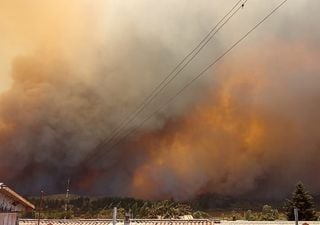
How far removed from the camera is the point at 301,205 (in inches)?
3497

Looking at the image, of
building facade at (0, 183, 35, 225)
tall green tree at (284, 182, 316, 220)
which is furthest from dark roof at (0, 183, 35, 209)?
tall green tree at (284, 182, 316, 220)

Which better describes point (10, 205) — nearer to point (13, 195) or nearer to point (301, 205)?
point (13, 195)

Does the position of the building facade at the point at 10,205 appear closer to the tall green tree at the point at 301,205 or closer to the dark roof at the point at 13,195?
the dark roof at the point at 13,195

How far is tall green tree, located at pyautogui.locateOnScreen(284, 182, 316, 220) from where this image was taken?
285 feet

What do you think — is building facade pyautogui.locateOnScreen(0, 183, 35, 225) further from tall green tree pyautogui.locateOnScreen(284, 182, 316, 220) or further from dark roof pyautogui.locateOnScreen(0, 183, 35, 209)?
tall green tree pyautogui.locateOnScreen(284, 182, 316, 220)

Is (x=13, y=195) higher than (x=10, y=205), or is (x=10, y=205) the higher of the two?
(x=13, y=195)

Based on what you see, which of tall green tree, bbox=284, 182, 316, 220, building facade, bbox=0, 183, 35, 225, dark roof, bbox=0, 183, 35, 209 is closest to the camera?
dark roof, bbox=0, 183, 35, 209

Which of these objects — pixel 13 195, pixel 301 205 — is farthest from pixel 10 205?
pixel 301 205

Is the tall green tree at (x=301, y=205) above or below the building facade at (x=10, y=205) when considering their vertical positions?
above

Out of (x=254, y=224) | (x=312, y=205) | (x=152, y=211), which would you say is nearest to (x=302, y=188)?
(x=312, y=205)

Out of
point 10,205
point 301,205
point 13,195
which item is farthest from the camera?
point 301,205

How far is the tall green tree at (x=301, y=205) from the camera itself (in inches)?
3425

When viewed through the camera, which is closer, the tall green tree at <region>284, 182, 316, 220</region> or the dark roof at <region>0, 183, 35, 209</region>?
the dark roof at <region>0, 183, 35, 209</region>

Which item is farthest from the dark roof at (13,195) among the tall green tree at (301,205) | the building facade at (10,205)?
the tall green tree at (301,205)
